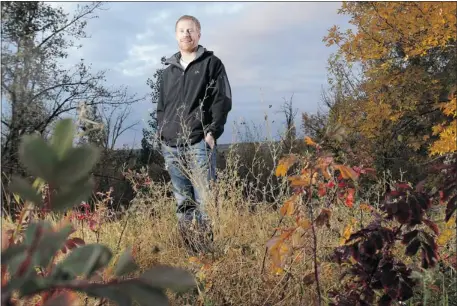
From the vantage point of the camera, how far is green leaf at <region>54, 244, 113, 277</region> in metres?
0.37

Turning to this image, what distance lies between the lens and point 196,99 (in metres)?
4.05

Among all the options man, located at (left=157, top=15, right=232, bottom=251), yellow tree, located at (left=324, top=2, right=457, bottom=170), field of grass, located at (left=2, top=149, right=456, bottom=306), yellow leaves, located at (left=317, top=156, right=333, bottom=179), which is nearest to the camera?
yellow leaves, located at (left=317, top=156, right=333, bottom=179)

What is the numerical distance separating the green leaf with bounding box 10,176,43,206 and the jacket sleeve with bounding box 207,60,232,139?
11.4 ft

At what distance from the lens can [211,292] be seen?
236cm

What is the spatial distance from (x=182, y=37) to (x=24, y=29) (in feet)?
15.1

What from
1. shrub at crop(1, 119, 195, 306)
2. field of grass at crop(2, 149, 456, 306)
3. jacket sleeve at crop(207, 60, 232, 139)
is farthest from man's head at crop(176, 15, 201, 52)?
shrub at crop(1, 119, 195, 306)

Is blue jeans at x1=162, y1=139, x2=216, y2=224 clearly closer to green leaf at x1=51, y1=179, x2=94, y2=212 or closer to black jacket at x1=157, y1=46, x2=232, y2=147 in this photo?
black jacket at x1=157, y1=46, x2=232, y2=147

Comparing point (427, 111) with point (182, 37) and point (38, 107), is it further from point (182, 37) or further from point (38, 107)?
point (38, 107)

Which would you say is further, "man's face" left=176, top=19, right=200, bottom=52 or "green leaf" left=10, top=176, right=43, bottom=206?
"man's face" left=176, top=19, right=200, bottom=52

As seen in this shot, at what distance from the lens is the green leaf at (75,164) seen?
1.06 ft

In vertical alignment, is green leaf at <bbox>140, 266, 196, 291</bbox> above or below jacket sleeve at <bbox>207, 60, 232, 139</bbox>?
below

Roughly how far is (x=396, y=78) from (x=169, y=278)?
25.7 feet

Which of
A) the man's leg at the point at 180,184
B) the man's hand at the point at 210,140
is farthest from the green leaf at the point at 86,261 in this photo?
the man's leg at the point at 180,184

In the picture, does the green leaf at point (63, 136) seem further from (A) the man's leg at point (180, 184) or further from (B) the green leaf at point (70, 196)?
(A) the man's leg at point (180, 184)
